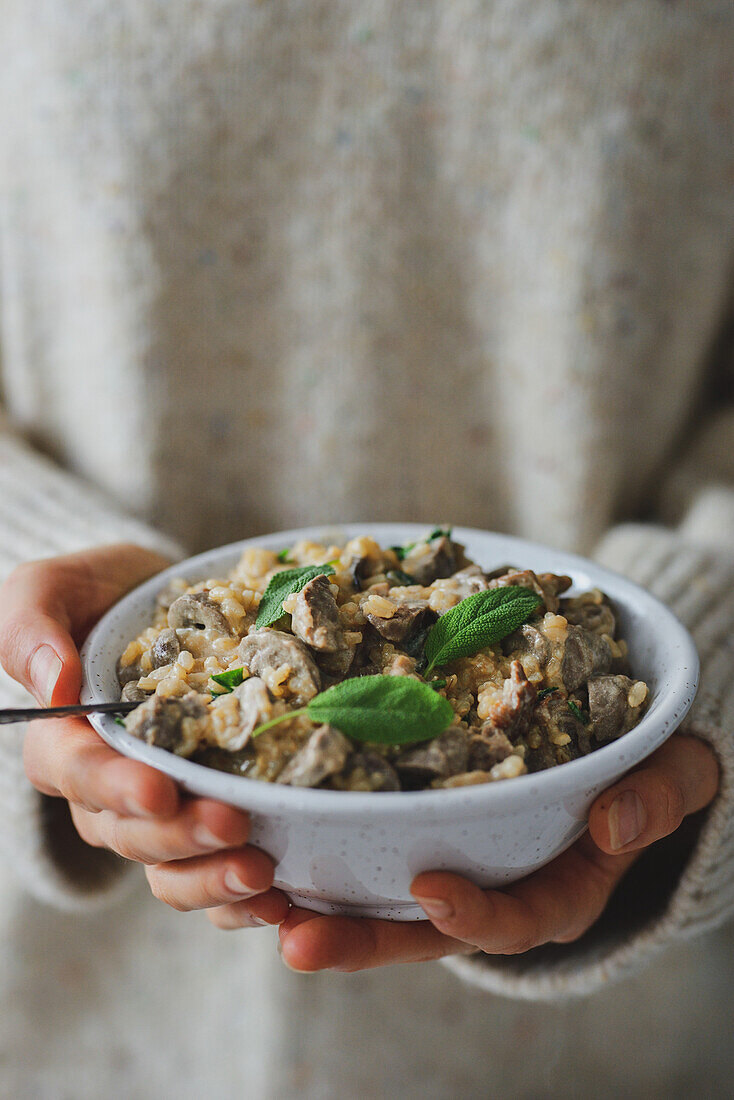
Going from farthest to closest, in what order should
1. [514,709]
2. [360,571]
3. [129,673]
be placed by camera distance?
[360,571] < [129,673] < [514,709]

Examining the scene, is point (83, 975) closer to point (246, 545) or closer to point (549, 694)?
point (246, 545)

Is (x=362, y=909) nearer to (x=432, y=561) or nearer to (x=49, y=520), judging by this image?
(x=432, y=561)

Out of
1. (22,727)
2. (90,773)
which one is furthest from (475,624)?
(22,727)

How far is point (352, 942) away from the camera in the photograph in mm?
815

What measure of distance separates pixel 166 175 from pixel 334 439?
1.75ft

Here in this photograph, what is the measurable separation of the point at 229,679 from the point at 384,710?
0.55ft

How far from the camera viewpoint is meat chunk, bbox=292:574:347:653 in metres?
0.85

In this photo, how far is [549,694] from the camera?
0.87 metres

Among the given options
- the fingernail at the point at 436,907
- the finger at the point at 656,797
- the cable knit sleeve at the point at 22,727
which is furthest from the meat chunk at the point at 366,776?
the cable knit sleeve at the point at 22,727

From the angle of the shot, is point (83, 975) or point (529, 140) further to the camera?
point (83, 975)

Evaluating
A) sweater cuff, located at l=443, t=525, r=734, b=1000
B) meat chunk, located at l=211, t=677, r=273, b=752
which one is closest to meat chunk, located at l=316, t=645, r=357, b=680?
meat chunk, located at l=211, t=677, r=273, b=752

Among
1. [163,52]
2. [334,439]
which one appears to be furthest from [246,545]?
[163,52]

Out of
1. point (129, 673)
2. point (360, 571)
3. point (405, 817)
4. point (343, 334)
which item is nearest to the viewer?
point (405, 817)

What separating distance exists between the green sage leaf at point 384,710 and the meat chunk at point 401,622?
3.9 inches
